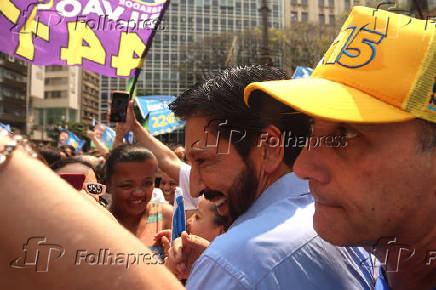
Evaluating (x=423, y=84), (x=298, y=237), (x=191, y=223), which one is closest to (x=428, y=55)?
(x=423, y=84)

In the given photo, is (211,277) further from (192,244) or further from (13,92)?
(13,92)

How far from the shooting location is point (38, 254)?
528 mm

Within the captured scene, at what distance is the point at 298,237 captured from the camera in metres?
1.25

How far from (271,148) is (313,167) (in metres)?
0.63

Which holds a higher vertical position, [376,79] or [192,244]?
[376,79]

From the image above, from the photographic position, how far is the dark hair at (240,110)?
1716 millimetres

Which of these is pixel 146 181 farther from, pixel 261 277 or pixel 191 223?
pixel 261 277

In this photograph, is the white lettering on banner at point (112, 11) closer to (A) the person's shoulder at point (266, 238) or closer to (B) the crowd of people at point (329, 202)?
(B) the crowd of people at point (329, 202)

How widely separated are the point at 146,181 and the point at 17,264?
2.64 m

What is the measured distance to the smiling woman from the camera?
302 centimetres

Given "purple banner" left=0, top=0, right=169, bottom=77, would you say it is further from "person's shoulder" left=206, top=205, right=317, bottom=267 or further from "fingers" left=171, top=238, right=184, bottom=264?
→ "person's shoulder" left=206, top=205, right=317, bottom=267

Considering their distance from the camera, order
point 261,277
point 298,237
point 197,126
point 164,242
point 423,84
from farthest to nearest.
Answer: point 164,242 < point 197,126 < point 298,237 < point 261,277 < point 423,84

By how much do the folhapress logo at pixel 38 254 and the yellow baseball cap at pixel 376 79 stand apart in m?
0.68

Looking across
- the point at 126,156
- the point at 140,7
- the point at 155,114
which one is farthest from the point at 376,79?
the point at 155,114
